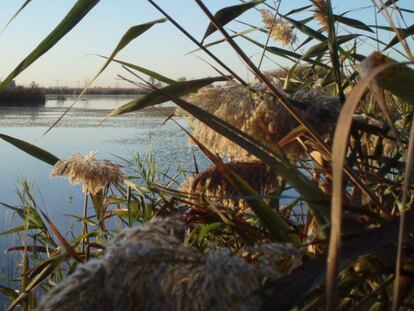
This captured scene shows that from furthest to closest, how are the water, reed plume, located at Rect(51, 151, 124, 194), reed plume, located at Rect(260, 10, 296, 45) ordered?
1. the water
2. reed plume, located at Rect(260, 10, 296, 45)
3. reed plume, located at Rect(51, 151, 124, 194)

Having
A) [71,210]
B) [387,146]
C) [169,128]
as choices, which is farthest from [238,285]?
[169,128]

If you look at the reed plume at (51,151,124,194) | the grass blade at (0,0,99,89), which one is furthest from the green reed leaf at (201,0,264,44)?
the reed plume at (51,151,124,194)

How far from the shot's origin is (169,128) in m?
9.51

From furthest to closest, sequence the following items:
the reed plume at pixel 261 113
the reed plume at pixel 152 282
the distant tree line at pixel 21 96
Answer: the distant tree line at pixel 21 96, the reed plume at pixel 261 113, the reed plume at pixel 152 282

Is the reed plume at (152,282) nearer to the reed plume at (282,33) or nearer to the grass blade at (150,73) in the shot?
the grass blade at (150,73)

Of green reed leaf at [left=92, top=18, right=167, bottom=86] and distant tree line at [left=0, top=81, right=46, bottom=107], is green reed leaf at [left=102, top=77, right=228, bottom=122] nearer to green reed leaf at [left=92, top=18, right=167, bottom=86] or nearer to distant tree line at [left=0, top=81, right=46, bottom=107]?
green reed leaf at [left=92, top=18, right=167, bottom=86]

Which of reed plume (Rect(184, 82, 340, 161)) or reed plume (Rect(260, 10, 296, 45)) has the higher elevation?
reed plume (Rect(260, 10, 296, 45))

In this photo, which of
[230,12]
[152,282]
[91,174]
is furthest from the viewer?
[91,174]

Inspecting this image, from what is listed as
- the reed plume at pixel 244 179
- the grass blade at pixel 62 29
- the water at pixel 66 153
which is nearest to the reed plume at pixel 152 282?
the grass blade at pixel 62 29

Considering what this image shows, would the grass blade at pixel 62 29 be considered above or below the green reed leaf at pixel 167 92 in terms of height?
above

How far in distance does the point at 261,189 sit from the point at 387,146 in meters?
0.24

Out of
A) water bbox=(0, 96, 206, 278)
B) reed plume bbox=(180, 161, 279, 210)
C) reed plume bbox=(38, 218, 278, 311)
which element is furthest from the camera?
water bbox=(0, 96, 206, 278)

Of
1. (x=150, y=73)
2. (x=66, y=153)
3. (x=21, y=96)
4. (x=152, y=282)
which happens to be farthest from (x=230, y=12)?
(x=21, y=96)

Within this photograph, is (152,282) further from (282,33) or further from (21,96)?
(21,96)
